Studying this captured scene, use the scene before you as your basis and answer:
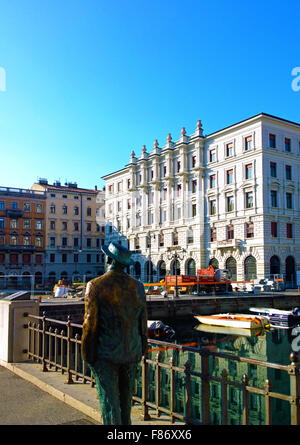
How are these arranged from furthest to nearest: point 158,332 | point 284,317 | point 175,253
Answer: point 175,253
point 284,317
point 158,332

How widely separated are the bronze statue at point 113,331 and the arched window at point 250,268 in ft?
141

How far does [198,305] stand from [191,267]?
20322 mm

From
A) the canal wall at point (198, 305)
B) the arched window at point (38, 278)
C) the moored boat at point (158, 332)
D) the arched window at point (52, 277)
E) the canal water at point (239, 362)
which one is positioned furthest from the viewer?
the arched window at point (52, 277)

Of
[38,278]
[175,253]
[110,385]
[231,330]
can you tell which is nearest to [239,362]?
[231,330]

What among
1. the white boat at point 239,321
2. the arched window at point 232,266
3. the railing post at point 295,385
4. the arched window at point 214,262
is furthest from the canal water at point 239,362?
the arched window at point 214,262

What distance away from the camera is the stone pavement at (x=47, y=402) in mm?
5512

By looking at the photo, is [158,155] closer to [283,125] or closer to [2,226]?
[283,125]

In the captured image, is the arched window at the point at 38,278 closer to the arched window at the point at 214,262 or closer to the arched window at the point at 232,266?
the arched window at the point at 214,262

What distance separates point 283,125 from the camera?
47.3m

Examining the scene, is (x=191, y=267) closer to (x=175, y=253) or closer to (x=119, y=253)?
(x=175, y=253)

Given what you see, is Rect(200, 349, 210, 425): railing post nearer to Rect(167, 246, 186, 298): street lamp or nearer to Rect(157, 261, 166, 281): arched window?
Rect(167, 246, 186, 298): street lamp

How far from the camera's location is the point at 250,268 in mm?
45719

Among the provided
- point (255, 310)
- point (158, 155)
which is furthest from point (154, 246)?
point (255, 310)

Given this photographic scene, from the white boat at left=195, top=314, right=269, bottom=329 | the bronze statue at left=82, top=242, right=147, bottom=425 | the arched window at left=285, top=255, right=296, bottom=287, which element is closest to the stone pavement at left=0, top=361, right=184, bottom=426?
the bronze statue at left=82, top=242, right=147, bottom=425
